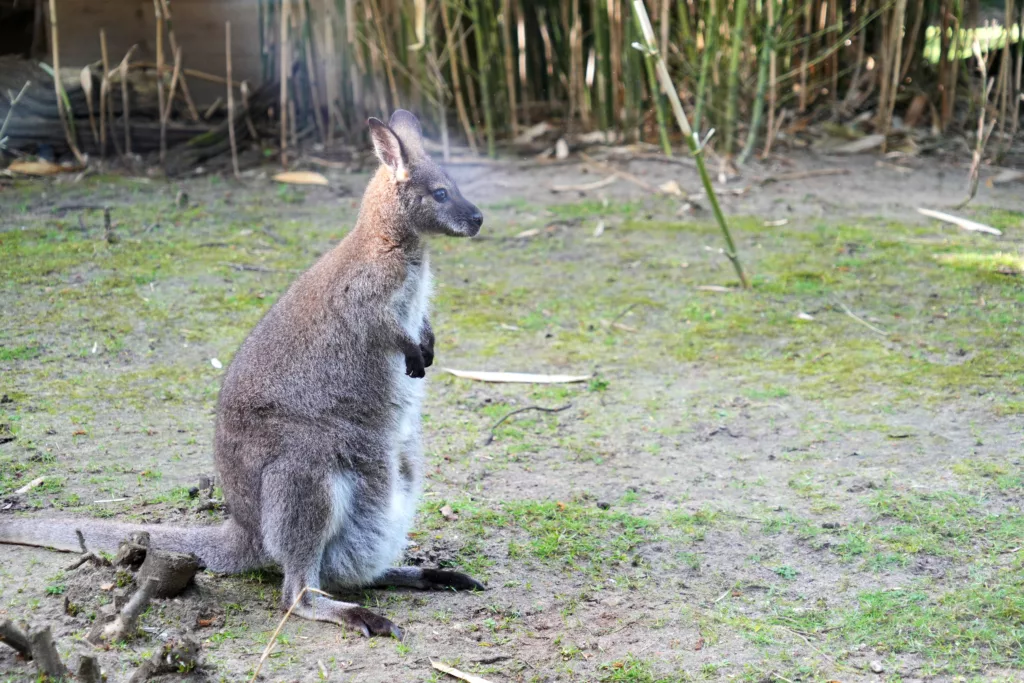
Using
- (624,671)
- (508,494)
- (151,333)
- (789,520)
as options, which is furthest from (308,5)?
(624,671)

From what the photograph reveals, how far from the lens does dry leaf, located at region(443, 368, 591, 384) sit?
470 centimetres

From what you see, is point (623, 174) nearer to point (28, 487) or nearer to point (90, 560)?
point (28, 487)

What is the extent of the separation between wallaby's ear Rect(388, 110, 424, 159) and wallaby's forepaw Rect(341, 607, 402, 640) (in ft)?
4.52

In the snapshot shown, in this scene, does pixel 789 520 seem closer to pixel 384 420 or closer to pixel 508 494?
pixel 508 494

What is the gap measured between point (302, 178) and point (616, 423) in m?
3.86

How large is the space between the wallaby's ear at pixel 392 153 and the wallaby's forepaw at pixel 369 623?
4.23 feet

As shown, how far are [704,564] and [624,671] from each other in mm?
683

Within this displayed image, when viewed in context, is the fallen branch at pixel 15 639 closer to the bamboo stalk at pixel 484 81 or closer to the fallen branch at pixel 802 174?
the bamboo stalk at pixel 484 81

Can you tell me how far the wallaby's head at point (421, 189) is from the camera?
3328 mm

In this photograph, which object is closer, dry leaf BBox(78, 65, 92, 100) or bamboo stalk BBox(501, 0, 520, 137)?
dry leaf BBox(78, 65, 92, 100)

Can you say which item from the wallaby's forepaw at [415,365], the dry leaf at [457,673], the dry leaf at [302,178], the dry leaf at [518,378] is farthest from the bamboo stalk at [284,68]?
the dry leaf at [457,673]

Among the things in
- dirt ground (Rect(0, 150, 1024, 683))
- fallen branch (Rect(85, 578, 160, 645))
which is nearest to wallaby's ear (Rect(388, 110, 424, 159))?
dirt ground (Rect(0, 150, 1024, 683))

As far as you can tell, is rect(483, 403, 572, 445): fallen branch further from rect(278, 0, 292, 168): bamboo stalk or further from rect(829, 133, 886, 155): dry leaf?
rect(829, 133, 886, 155): dry leaf

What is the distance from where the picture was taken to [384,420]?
10.3 feet
